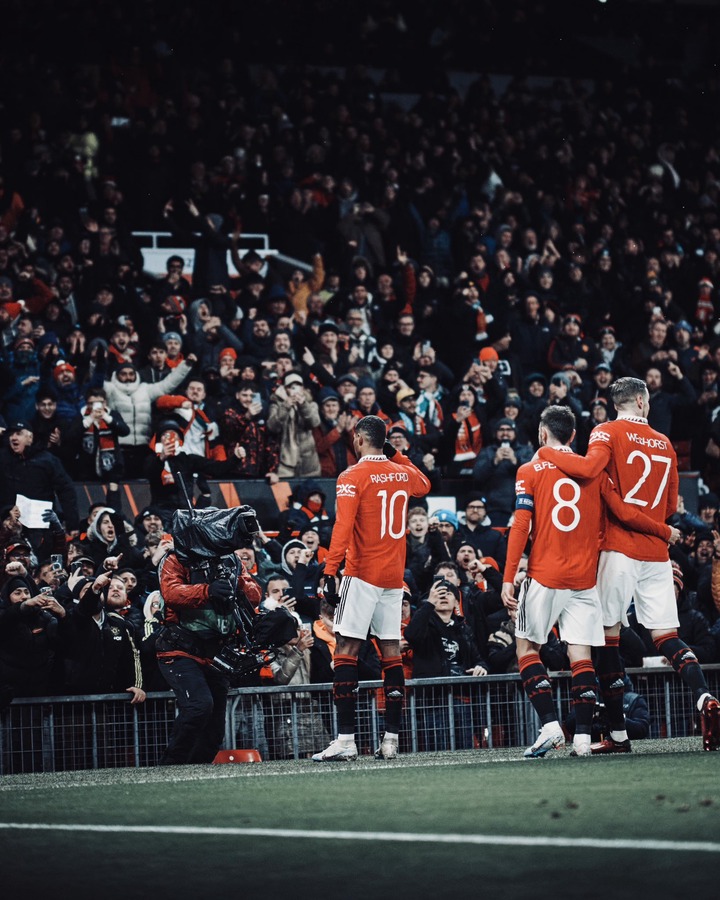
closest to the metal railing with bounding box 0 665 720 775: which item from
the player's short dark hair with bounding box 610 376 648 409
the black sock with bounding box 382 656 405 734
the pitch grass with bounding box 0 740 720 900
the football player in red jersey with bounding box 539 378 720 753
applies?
the black sock with bounding box 382 656 405 734

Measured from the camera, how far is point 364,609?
30.9 ft

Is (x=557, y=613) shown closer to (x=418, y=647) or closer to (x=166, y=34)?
(x=418, y=647)

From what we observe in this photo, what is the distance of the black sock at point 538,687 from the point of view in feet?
28.8

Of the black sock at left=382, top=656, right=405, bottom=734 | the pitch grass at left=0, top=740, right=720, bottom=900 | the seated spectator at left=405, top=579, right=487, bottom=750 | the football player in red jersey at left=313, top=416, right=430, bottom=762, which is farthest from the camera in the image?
the seated spectator at left=405, top=579, right=487, bottom=750

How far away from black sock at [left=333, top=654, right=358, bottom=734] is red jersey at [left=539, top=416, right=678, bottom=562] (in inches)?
65.3

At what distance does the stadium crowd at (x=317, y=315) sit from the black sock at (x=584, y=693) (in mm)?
2818

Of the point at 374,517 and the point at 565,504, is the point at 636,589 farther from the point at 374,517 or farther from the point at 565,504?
the point at 374,517

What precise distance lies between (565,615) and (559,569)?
29 cm

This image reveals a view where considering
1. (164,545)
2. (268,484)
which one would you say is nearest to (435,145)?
(268,484)

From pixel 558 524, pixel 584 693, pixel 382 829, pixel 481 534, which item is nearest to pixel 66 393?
pixel 481 534

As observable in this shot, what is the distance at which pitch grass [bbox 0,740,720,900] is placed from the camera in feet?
14.3

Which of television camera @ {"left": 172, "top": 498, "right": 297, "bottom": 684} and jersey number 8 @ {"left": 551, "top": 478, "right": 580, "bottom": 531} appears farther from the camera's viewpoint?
television camera @ {"left": 172, "top": 498, "right": 297, "bottom": 684}

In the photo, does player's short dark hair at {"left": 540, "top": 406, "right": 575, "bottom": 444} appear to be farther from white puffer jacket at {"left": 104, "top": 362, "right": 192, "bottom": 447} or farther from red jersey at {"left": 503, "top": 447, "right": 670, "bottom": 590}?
white puffer jacket at {"left": 104, "top": 362, "right": 192, "bottom": 447}

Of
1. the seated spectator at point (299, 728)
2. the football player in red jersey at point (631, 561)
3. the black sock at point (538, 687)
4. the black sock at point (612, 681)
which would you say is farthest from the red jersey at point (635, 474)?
the seated spectator at point (299, 728)
